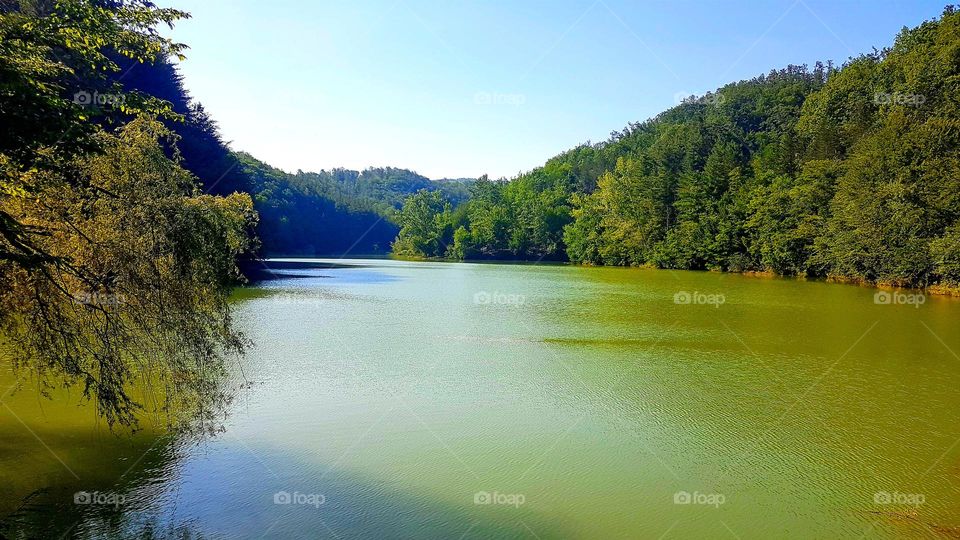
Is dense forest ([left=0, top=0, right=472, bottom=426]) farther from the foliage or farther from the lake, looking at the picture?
the lake

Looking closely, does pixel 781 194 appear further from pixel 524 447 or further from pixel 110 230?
pixel 110 230

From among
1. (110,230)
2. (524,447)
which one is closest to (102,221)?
(110,230)

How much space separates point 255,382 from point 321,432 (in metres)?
2.94

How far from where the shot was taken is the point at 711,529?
201 inches

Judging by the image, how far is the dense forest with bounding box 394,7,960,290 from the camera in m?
28.0

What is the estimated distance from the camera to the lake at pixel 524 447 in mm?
5188

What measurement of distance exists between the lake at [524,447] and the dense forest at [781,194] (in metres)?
18.1

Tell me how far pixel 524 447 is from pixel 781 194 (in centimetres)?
3929

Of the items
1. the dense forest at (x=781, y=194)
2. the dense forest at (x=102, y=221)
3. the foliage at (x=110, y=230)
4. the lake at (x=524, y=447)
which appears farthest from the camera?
the dense forest at (x=781, y=194)

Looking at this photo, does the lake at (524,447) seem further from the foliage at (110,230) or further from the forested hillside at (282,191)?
the forested hillside at (282,191)

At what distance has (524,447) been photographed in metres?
7.02

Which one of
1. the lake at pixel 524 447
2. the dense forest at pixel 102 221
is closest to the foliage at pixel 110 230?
the dense forest at pixel 102 221

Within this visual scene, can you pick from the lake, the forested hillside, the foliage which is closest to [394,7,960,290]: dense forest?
the lake

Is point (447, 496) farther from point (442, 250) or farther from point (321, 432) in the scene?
point (442, 250)
